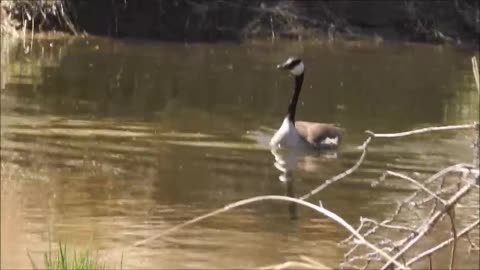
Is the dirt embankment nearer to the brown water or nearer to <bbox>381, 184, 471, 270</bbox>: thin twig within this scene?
the brown water

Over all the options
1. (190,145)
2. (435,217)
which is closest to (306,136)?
(190,145)

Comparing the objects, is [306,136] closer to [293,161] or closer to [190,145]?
[293,161]

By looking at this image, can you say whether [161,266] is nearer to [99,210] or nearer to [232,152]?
[99,210]

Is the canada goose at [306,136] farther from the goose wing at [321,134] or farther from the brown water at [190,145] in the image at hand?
the brown water at [190,145]

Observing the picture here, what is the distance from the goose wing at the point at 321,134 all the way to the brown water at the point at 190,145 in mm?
113

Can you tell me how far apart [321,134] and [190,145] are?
1.05 meters

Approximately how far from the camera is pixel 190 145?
8.89 m

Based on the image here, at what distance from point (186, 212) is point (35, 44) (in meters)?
7.60

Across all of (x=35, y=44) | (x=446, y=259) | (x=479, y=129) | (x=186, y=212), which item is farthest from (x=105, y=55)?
(x=479, y=129)

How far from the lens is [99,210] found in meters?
7.00

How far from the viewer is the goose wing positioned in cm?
918

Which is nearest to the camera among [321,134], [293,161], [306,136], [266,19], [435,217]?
[435,217]

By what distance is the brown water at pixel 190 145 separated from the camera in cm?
656

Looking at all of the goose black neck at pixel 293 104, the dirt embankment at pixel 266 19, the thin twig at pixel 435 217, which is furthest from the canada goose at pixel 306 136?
the thin twig at pixel 435 217
